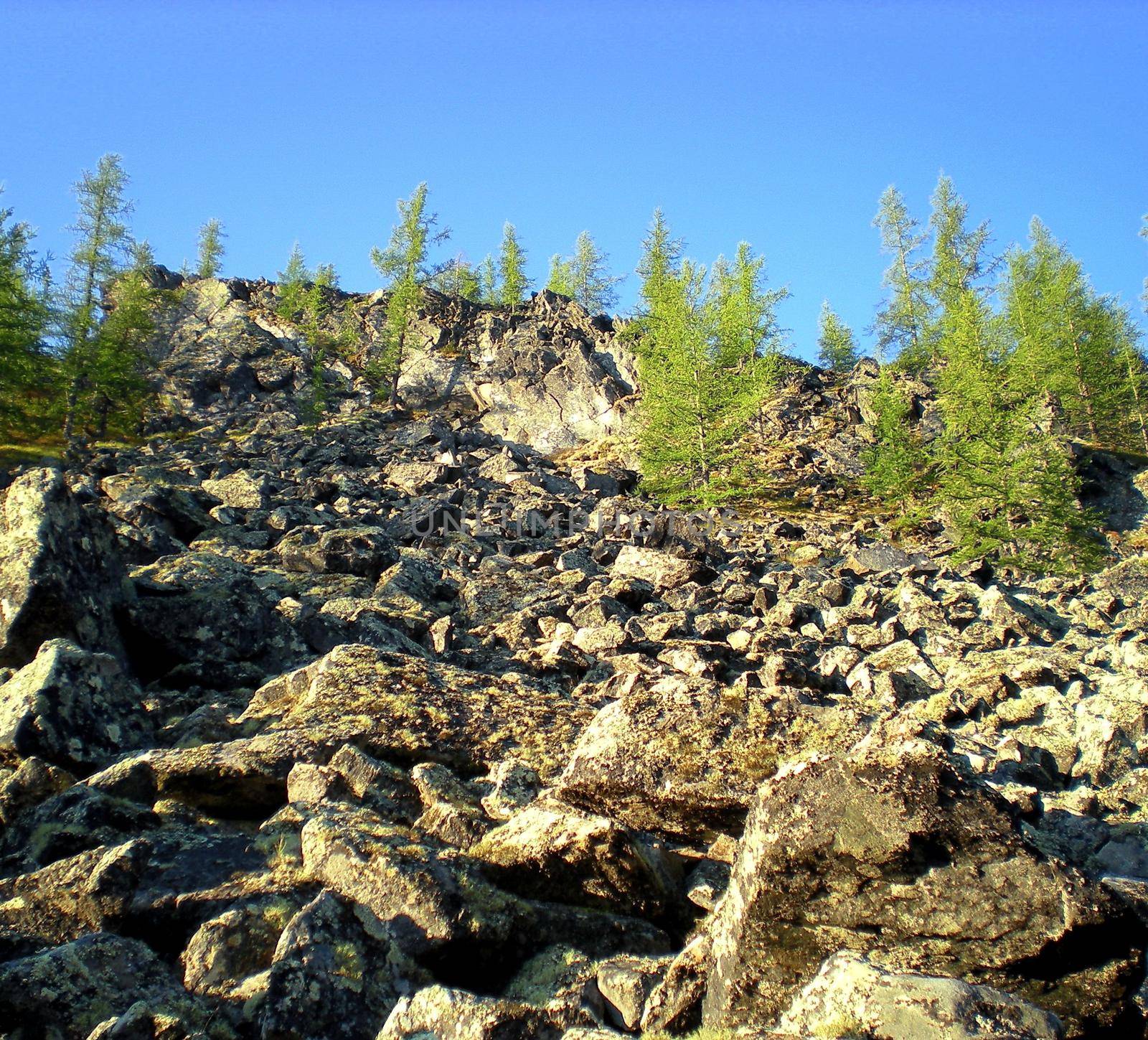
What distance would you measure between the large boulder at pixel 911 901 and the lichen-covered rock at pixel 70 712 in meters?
6.14

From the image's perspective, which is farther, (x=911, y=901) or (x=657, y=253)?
(x=657, y=253)

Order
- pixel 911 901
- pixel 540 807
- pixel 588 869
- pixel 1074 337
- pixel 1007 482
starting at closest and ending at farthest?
pixel 911 901 < pixel 588 869 < pixel 540 807 < pixel 1007 482 < pixel 1074 337

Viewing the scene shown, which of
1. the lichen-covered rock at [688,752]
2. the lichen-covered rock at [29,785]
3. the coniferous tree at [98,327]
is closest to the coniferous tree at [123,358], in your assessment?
the coniferous tree at [98,327]

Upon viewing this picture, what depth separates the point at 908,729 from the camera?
4.99 m

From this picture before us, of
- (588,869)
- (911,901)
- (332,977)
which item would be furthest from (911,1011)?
(332,977)

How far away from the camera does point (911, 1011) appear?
3447mm

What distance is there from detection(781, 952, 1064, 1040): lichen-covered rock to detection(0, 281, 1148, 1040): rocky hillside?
0.01 metres

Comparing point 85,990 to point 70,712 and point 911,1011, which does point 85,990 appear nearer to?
point 911,1011

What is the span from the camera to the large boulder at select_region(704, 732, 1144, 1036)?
4.16 metres

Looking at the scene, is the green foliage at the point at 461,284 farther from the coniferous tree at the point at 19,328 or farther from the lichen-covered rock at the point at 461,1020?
the lichen-covered rock at the point at 461,1020

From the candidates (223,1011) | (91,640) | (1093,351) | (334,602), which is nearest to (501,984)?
(223,1011)

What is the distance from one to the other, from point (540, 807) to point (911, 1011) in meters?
3.13

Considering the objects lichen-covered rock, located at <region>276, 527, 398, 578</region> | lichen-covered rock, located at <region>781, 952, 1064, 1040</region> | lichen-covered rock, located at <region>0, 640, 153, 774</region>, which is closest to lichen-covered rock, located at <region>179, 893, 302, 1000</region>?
lichen-covered rock, located at <region>781, 952, 1064, 1040</region>

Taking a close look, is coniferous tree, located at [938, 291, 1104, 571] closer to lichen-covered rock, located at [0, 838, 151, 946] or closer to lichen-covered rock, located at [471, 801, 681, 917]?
lichen-covered rock, located at [471, 801, 681, 917]
